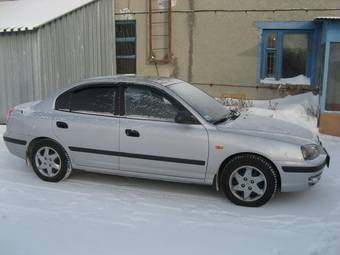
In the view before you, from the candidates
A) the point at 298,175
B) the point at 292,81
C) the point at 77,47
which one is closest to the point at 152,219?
the point at 298,175

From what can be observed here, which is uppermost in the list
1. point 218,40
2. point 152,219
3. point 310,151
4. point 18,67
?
point 218,40

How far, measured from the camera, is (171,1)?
13.3m

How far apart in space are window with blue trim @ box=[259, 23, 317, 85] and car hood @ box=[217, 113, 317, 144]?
7.10 metres

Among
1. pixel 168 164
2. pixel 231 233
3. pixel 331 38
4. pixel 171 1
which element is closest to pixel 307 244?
pixel 231 233

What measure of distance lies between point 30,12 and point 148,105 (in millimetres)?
7265

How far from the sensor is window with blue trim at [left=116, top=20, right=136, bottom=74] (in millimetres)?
14078

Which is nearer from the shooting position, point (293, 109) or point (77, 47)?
point (293, 109)

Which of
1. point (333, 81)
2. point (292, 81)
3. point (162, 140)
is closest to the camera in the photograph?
point (162, 140)

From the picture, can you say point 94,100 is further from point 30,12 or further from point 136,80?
point 30,12

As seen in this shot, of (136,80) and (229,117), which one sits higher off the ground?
(136,80)

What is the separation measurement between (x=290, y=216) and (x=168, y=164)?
1.53 metres

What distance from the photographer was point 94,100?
5.91 metres

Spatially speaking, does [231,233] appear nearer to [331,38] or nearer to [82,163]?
[82,163]

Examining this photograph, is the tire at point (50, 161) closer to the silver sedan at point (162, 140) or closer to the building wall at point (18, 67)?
the silver sedan at point (162, 140)
